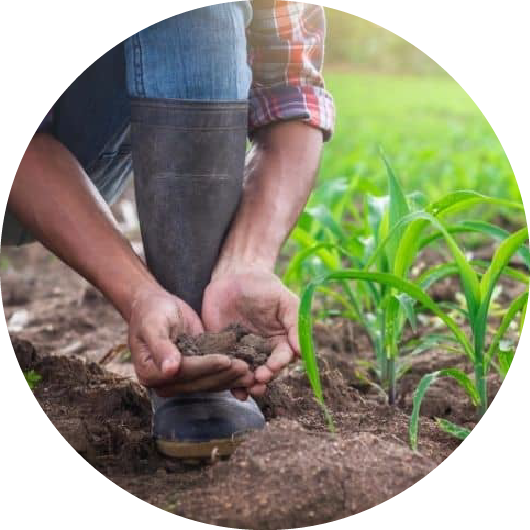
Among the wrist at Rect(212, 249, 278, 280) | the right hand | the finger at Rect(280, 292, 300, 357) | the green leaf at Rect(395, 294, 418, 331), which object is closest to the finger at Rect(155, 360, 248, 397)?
the right hand

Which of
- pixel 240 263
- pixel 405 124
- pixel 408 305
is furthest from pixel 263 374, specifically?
pixel 405 124

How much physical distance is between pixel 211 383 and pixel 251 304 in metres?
A: 0.17

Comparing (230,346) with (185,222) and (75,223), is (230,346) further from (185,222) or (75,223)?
(75,223)

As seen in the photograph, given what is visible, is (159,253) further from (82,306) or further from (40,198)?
(82,306)

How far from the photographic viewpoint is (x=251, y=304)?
1.79m

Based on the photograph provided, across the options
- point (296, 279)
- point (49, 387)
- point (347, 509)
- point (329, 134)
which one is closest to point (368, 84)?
point (296, 279)

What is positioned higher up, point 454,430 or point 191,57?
point 191,57

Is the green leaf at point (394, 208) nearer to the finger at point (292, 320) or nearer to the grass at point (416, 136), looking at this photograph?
the finger at point (292, 320)

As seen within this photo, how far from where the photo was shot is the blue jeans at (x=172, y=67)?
1.77 m

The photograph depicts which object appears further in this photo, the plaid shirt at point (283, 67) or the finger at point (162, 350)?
the plaid shirt at point (283, 67)

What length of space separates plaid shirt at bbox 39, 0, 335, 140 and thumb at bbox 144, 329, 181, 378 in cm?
53

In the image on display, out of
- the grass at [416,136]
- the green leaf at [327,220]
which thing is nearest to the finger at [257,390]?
the green leaf at [327,220]

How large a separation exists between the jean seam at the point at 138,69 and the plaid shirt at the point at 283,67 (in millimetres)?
261

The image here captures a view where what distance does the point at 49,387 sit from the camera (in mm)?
2025
